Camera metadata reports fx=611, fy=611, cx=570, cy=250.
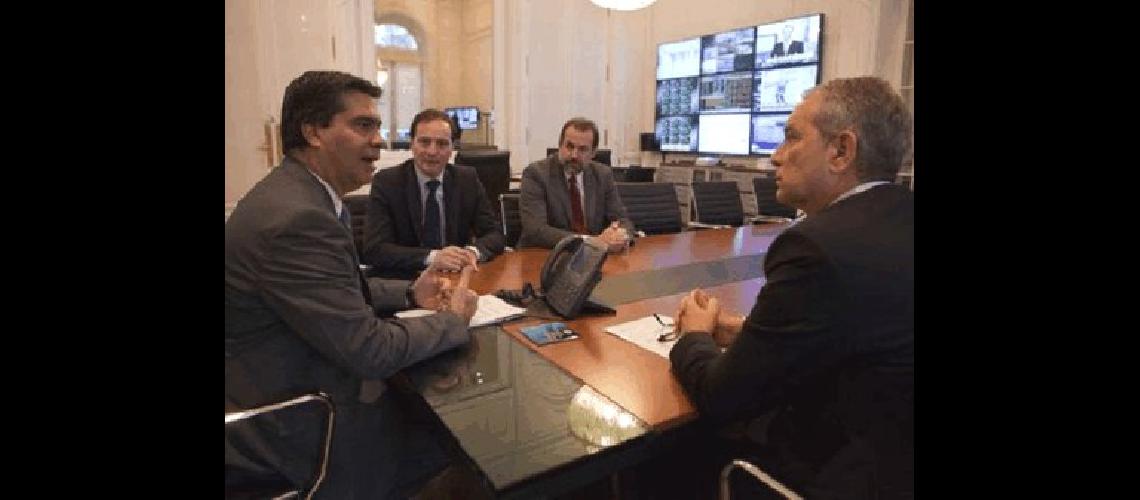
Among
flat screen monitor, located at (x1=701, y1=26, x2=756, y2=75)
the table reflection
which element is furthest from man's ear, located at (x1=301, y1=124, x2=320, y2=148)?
flat screen monitor, located at (x1=701, y1=26, x2=756, y2=75)

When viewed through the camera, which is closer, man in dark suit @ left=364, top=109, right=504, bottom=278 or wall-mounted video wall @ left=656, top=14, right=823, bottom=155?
man in dark suit @ left=364, top=109, right=504, bottom=278

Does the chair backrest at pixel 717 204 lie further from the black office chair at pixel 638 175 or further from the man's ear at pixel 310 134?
the man's ear at pixel 310 134

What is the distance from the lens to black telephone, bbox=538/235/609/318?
5.67 ft

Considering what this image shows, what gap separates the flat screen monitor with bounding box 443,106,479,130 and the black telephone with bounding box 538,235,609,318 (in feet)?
23.7

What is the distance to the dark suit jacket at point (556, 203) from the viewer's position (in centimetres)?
296

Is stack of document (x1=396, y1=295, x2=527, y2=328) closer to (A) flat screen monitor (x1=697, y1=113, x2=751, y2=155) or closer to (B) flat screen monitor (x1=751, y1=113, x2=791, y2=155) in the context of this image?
(B) flat screen monitor (x1=751, y1=113, x2=791, y2=155)

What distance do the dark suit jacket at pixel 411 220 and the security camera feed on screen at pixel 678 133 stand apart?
15.9 ft

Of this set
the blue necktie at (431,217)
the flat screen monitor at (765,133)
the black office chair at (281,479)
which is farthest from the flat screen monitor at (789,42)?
the black office chair at (281,479)

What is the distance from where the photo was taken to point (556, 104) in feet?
24.2

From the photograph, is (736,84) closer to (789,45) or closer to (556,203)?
(789,45)
